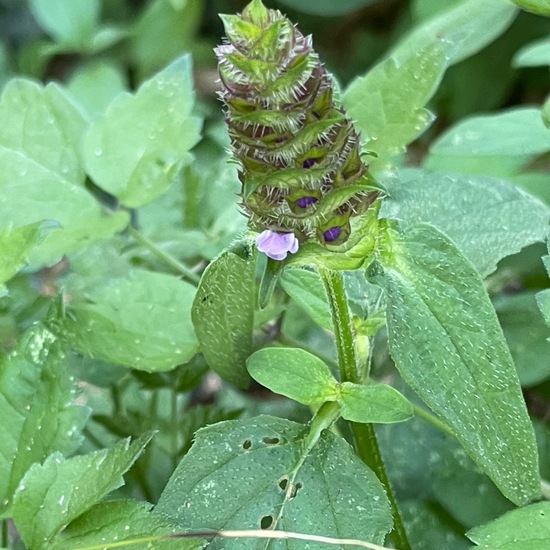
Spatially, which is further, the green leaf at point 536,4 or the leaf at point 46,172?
the leaf at point 46,172

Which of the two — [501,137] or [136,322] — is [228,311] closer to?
[136,322]

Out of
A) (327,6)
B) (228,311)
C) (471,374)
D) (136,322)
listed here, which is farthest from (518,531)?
(327,6)

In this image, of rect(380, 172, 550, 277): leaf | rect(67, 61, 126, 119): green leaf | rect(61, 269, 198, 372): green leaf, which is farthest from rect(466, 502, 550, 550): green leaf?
rect(67, 61, 126, 119): green leaf

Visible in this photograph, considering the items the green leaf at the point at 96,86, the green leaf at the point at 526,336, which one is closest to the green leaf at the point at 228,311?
the green leaf at the point at 526,336

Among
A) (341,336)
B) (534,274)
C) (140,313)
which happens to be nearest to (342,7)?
(534,274)

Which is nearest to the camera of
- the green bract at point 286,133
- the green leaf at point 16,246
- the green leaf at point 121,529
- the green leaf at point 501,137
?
the green bract at point 286,133

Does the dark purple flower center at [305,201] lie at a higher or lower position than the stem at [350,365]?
higher

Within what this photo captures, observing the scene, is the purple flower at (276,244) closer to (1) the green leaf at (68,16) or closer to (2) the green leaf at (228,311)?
(2) the green leaf at (228,311)

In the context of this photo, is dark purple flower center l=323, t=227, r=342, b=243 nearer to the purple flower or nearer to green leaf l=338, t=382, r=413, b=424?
the purple flower
